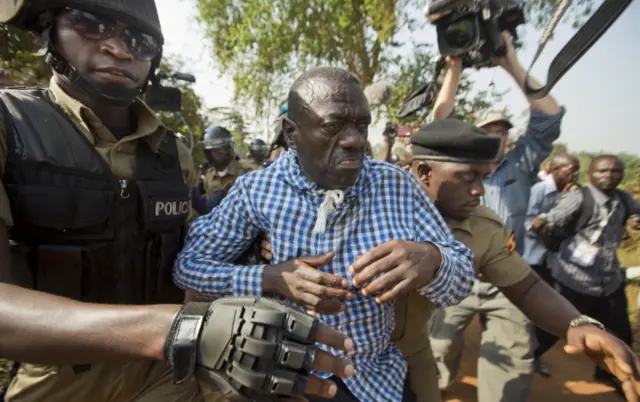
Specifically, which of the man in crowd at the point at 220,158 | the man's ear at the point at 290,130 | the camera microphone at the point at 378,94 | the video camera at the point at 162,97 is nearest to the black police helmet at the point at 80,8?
the video camera at the point at 162,97

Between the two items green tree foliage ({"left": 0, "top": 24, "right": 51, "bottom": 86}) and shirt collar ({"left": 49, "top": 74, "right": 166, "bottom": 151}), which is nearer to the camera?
shirt collar ({"left": 49, "top": 74, "right": 166, "bottom": 151})

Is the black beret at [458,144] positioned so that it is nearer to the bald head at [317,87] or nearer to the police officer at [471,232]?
the police officer at [471,232]

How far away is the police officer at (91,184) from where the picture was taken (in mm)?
1303

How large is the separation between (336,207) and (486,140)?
98 cm

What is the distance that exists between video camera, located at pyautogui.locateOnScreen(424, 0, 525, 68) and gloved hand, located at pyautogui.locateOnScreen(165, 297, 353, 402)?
2.54m

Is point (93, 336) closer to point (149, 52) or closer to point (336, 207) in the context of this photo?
point (336, 207)

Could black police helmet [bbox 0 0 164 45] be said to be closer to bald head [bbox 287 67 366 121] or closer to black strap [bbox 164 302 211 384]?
bald head [bbox 287 67 366 121]

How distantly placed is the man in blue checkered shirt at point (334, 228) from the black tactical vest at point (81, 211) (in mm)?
174

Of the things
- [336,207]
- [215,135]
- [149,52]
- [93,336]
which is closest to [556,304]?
[336,207]

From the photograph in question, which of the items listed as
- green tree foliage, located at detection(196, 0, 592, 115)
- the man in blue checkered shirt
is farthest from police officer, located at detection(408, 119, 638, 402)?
green tree foliage, located at detection(196, 0, 592, 115)

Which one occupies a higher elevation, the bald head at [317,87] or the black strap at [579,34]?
the black strap at [579,34]

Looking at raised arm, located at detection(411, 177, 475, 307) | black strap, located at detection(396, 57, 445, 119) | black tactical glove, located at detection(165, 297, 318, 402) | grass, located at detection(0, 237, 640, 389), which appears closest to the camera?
black tactical glove, located at detection(165, 297, 318, 402)

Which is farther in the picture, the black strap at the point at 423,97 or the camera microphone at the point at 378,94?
the camera microphone at the point at 378,94

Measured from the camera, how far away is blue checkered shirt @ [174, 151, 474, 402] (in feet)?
4.67
